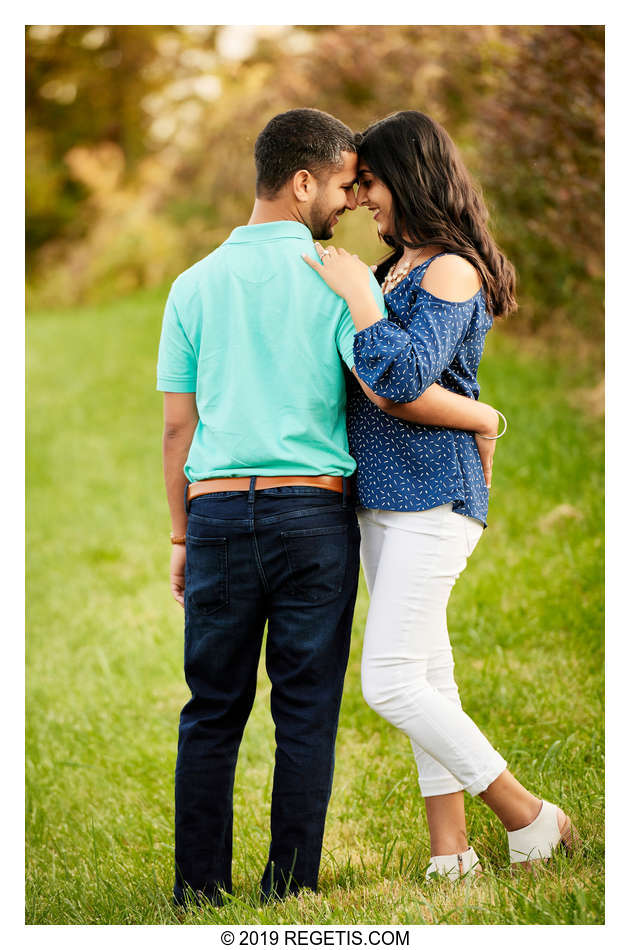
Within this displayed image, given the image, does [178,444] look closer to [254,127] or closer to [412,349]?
[412,349]

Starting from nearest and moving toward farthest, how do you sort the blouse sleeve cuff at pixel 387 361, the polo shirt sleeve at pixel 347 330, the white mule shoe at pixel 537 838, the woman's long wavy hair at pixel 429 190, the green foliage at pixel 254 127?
the blouse sleeve cuff at pixel 387 361 < the polo shirt sleeve at pixel 347 330 < the woman's long wavy hair at pixel 429 190 < the white mule shoe at pixel 537 838 < the green foliage at pixel 254 127

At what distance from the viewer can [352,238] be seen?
766 centimetres

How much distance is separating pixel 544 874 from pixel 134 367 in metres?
7.17

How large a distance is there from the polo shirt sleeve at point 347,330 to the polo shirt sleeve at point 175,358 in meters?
0.37

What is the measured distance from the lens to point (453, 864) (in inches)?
90.3

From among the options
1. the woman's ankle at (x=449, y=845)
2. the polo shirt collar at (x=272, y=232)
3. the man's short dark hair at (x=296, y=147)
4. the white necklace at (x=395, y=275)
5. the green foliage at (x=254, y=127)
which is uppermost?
the green foliage at (x=254, y=127)

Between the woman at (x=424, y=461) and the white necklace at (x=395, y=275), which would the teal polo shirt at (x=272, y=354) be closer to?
the woman at (x=424, y=461)

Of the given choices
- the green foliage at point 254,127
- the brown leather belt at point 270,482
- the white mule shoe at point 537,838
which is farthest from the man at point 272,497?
the green foliage at point 254,127

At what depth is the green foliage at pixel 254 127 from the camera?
5613 mm

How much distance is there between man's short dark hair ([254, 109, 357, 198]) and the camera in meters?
2.10

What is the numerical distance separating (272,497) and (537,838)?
3.54ft

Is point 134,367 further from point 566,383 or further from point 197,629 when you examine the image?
point 197,629

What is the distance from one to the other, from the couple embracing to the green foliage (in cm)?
79

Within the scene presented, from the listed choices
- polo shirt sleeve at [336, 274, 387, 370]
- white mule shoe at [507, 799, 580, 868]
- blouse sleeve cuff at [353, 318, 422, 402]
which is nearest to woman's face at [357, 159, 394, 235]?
polo shirt sleeve at [336, 274, 387, 370]
